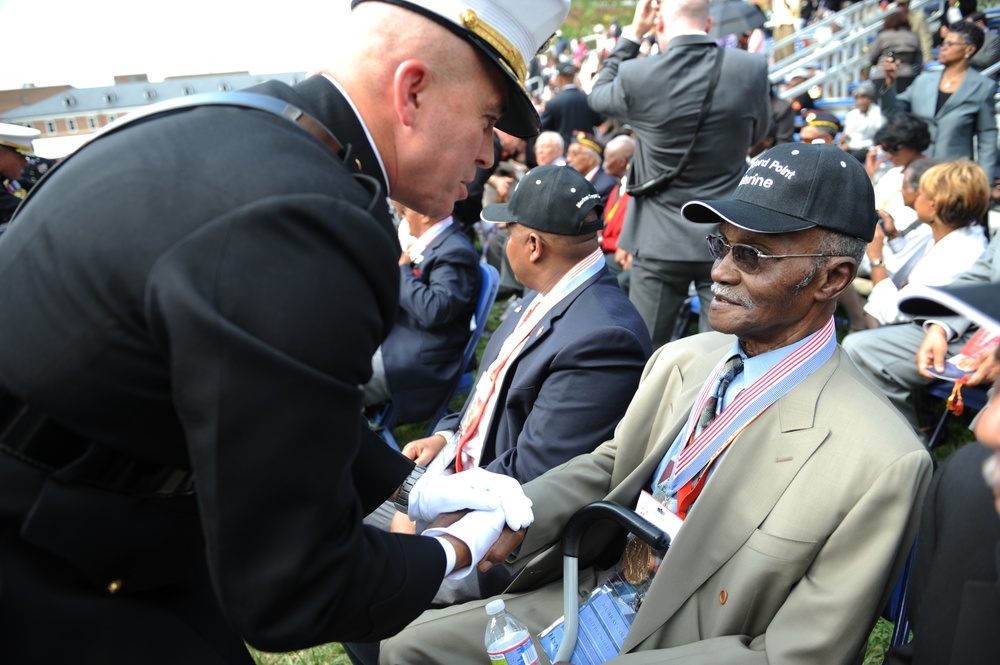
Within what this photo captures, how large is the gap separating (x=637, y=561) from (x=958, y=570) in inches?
37.8

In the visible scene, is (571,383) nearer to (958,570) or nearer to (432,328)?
(958,570)

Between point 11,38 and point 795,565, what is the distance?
3.85m

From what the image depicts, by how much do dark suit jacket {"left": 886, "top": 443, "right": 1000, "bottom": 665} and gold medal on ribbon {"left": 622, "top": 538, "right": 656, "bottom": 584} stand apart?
723 mm

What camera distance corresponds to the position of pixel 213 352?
102 cm

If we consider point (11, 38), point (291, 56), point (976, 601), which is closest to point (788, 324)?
point (976, 601)

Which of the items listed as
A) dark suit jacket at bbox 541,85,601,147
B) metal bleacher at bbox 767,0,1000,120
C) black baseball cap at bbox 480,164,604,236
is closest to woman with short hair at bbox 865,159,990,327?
black baseball cap at bbox 480,164,604,236

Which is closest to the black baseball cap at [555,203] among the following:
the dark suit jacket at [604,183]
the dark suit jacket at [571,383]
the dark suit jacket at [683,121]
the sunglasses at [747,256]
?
the dark suit jacket at [571,383]

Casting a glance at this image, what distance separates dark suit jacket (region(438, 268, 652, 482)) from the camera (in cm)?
286

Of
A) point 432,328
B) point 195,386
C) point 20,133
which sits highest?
point 20,133

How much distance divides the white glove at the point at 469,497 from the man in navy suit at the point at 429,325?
2.65 meters

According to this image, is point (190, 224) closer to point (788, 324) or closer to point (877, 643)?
point (788, 324)

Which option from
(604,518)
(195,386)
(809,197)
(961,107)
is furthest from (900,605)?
(961,107)

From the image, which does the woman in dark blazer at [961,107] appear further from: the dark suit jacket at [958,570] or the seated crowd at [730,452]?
the dark suit jacket at [958,570]

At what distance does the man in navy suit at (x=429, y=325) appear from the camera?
15.3ft
